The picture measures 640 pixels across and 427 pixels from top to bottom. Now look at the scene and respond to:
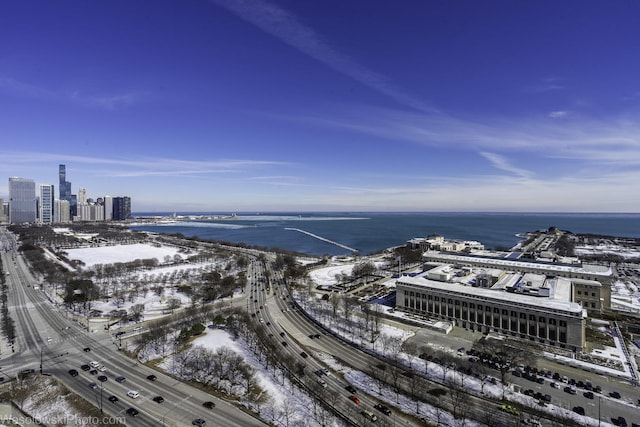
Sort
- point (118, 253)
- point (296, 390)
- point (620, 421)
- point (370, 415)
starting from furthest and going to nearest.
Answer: point (118, 253), point (296, 390), point (370, 415), point (620, 421)

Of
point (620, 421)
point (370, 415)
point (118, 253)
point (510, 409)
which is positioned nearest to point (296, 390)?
point (370, 415)

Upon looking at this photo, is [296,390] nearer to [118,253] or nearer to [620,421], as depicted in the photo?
[620,421]

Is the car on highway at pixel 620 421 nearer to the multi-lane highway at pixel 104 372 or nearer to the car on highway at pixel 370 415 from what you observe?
the car on highway at pixel 370 415

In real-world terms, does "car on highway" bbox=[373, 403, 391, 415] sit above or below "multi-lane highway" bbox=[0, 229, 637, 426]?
above

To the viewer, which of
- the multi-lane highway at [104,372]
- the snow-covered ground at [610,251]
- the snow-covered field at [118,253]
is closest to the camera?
the multi-lane highway at [104,372]

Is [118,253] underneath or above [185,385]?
underneath

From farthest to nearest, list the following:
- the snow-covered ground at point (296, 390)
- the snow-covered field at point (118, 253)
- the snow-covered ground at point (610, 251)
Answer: the snow-covered ground at point (610, 251), the snow-covered field at point (118, 253), the snow-covered ground at point (296, 390)

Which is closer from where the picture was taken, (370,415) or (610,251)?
(370,415)

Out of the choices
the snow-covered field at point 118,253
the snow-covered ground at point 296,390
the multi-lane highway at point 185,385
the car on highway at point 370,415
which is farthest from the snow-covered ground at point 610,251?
the snow-covered field at point 118,253

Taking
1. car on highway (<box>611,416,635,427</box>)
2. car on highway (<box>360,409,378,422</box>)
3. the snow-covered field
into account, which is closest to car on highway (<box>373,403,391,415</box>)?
car on highway (<box>360,409,378,422</box>)

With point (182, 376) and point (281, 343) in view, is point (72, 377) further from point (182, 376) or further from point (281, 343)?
point (281, 343)

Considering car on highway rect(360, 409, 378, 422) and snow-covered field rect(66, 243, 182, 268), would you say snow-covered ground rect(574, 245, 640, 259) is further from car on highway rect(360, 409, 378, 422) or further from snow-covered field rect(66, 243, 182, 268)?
snow-covered field rect(66, 243, 182, 268)
